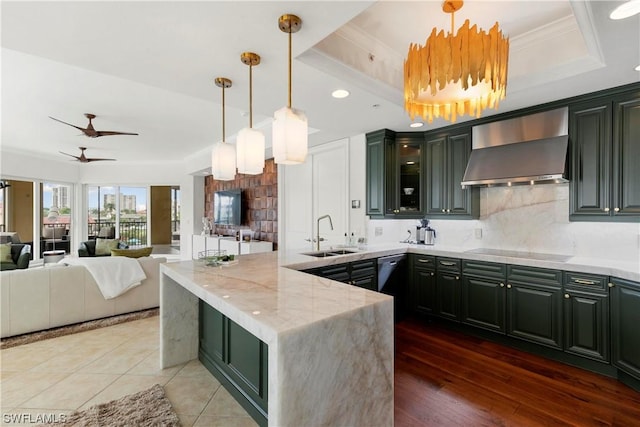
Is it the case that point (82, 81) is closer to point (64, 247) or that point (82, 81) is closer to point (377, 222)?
point (377, 222)

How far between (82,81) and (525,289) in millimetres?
4907

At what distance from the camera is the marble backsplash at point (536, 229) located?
9.17 ft

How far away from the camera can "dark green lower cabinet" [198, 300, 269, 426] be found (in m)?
1.87

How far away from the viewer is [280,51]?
6.86 feet

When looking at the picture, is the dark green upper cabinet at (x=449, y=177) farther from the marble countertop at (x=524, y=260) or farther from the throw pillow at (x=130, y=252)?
the throw pillow at (x=130, y=252)

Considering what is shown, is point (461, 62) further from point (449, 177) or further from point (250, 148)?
point (449, 177)

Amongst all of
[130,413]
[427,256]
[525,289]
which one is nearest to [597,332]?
[525,289]

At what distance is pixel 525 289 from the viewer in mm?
2852

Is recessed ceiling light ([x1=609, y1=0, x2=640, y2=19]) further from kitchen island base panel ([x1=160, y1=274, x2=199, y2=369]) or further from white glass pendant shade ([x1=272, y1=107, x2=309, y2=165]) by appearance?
kitchen island base panel ([x1=160, y1=274, x2=199, y2=369])

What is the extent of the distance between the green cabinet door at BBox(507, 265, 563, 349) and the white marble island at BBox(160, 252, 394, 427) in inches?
80.2

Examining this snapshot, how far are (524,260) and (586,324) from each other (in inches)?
25.4

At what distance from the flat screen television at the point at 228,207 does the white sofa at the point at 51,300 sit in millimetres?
3223

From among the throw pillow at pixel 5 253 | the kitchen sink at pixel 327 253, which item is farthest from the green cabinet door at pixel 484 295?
the throw pillow at pixel 5 253

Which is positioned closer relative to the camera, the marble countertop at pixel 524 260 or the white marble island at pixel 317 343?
the white marble island at pixel 317 343
